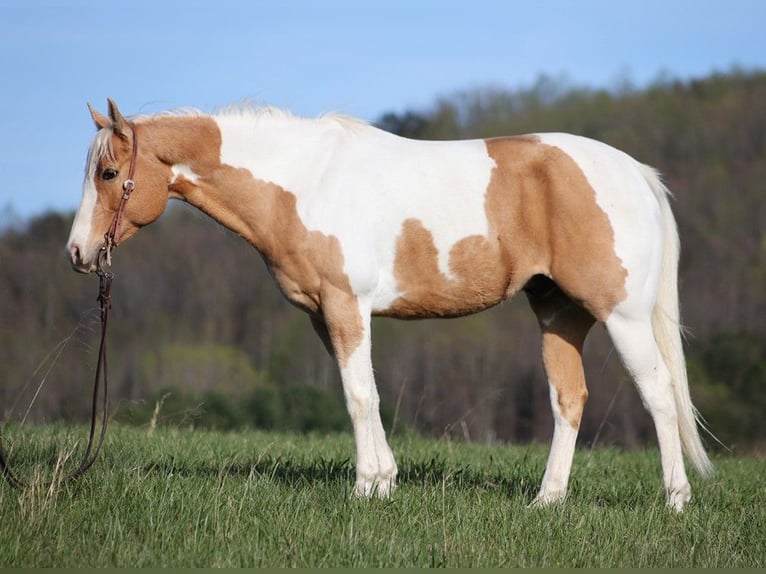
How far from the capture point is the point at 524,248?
5.93 m

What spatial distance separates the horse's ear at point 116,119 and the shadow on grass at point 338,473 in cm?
204

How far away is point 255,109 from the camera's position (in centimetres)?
609

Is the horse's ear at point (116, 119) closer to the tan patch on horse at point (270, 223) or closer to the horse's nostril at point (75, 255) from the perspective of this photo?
the tan patch on horse at point (270, 223)

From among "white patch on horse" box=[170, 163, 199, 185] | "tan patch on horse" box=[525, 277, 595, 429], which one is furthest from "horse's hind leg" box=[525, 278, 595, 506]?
"white patch on horse" box=[170, 163, 199, 185]

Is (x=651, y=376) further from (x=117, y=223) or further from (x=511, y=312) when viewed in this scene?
(x=511, y=312)

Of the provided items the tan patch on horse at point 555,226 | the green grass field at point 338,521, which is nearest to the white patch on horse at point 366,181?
the tan patch on horse at point 555,226

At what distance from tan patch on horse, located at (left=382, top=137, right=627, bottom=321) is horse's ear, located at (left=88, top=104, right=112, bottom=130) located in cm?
185

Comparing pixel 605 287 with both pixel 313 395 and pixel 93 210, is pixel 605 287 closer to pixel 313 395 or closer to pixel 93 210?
pixel 93 210

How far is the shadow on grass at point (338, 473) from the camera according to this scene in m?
6.09

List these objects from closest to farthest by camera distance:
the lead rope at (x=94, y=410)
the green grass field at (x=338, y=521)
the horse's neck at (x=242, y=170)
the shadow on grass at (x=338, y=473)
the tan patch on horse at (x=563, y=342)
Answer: the green grass field at (x=338, y=521), the lead rope at (x=94, y=410), the horse's neck at (x=242, y=170), the shadow on grass at (x=338, y=473), the tan patch on horse at (x=563, y=342)

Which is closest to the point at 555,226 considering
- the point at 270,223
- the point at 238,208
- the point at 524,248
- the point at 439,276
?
the point at 524,248

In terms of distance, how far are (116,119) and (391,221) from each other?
170 cm

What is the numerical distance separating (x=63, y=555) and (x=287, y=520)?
1103 millimetres

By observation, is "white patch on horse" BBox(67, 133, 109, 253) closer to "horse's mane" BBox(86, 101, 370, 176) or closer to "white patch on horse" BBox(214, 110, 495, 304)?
"horse's mane" BBox(86, 101, 370, 176)
